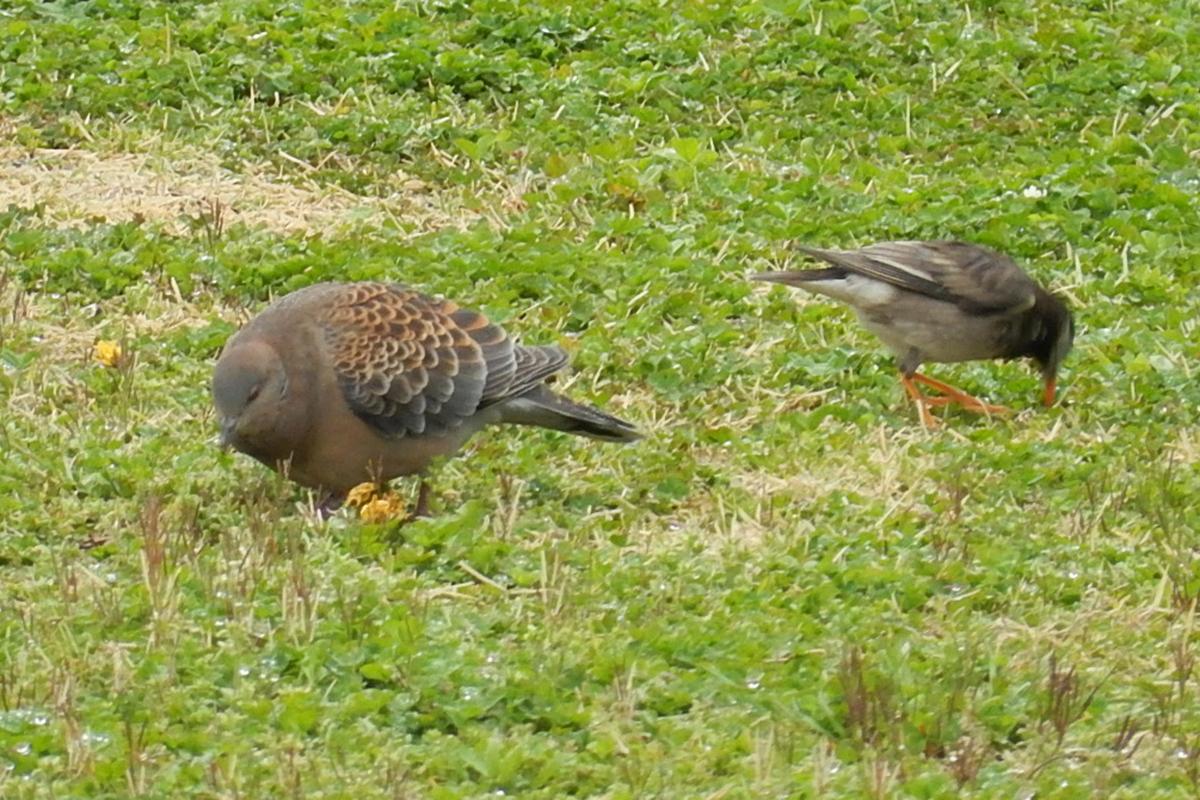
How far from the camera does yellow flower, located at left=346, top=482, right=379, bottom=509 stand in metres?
7.75

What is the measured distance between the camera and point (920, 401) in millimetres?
9086

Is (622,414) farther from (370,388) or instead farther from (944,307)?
(944,307)

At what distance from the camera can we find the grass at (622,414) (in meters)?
5.98

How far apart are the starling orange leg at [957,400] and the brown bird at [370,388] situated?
5.33 ft

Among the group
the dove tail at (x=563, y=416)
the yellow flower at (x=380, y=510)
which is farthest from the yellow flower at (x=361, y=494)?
the dove tail at (x=563, y=416)

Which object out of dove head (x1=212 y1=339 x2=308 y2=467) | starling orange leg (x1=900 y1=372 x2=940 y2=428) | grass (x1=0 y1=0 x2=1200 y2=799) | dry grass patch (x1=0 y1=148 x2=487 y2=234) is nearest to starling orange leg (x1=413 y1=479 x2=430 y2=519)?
grass (x1=0 y1=0 x2=1200 y2=799)

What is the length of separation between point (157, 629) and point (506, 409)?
215cm

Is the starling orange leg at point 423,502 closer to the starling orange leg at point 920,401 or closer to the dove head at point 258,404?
the dove head at point 258,404

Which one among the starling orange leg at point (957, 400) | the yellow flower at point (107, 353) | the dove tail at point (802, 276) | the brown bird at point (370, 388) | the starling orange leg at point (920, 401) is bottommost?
the starling orange leg at point (957, 400)

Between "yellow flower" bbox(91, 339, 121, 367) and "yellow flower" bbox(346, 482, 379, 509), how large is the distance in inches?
56.9

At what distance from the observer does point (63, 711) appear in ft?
19.2

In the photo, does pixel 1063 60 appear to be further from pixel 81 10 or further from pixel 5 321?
pixel 5 321

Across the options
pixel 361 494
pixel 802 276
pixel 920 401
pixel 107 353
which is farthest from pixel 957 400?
pixel 107 353

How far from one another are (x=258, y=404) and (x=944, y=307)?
3222 mm
